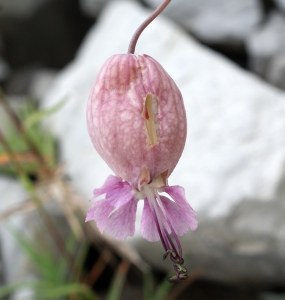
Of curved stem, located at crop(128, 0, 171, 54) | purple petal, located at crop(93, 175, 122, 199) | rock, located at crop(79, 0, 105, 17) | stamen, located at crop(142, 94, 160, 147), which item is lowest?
purple petal, located at crop(93, 175, 122, 199)

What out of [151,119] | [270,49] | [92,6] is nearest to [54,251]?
[270,49]

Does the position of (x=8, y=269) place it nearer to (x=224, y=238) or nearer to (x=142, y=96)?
(x=224, y=238)

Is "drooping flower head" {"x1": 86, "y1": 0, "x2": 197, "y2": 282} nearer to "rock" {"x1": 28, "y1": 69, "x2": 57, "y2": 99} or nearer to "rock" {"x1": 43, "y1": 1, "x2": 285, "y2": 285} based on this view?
"rock" {"x1": 43, "y1": 1, "x2": 285, "y2": 285}

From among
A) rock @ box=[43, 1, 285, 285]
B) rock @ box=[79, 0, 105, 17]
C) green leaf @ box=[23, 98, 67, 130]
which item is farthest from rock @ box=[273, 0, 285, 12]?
green leaf @ box=[23, 98, 67, 130]

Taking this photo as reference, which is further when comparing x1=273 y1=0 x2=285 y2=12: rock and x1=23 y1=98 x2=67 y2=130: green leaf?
x1=273 y1=0 x2=285 y2=12: rock

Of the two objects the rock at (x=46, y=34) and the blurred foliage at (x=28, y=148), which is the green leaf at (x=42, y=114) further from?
the rock at (x=46, y=34)

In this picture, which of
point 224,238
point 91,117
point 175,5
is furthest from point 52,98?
point 91,117
